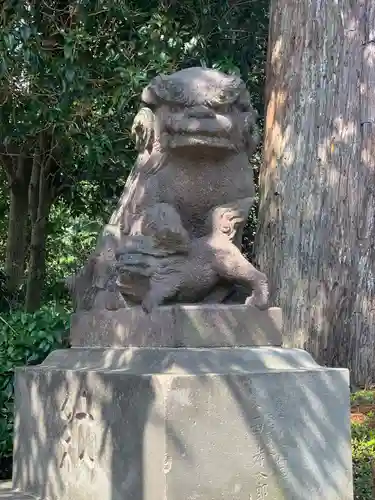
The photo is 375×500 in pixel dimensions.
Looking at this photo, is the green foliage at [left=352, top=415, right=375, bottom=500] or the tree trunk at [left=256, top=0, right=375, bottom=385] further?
the tree trunk at [left=256, top=0, right=375, bottom=385]

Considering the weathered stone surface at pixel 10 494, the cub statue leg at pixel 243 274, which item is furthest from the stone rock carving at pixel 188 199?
the weathered stone surface at pixel 10 494

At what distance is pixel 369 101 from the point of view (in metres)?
6.40

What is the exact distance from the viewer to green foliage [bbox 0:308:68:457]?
20.8 feet

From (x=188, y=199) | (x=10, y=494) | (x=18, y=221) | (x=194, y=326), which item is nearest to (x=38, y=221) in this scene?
(x=18, y=221)

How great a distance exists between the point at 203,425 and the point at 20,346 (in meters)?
3.00

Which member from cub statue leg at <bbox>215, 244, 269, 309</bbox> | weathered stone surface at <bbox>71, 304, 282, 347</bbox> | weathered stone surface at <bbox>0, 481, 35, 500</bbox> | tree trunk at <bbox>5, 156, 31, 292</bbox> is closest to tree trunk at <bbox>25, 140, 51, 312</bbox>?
tree trunk at <bbox>5, 156, 31, 292</bbox>

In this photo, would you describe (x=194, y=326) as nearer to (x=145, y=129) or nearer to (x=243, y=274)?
(x=243, y=274)

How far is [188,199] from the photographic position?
4520 millimetres

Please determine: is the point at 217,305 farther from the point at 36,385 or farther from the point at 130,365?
the point at 36,385

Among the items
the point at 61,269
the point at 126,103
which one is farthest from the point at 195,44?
the point at 61,269

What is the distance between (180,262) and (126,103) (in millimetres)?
3703

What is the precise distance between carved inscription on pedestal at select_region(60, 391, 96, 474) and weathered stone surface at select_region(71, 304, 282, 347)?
1.18 feet

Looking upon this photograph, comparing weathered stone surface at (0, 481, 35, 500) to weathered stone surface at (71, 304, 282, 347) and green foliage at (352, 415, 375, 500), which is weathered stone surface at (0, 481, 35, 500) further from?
green foliage at (352, 415, 375, 500)

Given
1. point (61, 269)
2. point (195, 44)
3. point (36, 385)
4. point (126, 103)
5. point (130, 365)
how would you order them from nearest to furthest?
point (130, 365), point (36, 385), point (126, 103), point (195, 44), point (61, 269)
